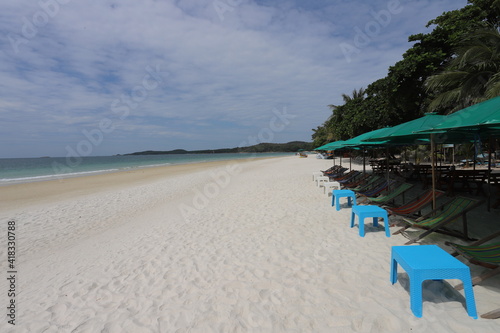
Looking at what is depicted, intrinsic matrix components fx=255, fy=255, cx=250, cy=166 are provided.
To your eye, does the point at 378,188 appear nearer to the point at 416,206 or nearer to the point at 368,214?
the point at 416,206

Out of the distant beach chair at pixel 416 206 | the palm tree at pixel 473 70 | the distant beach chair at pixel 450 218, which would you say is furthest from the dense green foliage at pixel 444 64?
the distant beach chair at pixel 450 218

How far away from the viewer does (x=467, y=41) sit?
7.61 meters

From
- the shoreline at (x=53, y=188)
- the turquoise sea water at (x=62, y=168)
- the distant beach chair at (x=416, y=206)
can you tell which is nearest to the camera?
the distant beach chair at (x=416, y=206)

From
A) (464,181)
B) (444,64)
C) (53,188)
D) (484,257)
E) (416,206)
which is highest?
(444,64)

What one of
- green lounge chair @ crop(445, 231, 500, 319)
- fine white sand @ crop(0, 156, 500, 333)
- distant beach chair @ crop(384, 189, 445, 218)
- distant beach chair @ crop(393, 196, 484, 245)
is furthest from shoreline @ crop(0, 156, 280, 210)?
green lounge chair @ crop(445, 231, 500, 319)

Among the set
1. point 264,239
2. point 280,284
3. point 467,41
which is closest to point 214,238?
point 264,239

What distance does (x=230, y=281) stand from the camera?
306 cm

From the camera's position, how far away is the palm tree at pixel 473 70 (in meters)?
7.04

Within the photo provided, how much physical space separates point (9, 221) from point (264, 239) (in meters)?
7.60

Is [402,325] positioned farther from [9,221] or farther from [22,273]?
[9,221]

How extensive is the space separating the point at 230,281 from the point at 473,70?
30.5 ft

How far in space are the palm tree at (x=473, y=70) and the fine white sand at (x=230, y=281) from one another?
436 cm

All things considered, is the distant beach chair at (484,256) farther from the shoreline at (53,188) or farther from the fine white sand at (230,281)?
the shoreline at (53,188)

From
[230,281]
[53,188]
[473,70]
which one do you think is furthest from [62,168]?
[473,70]
